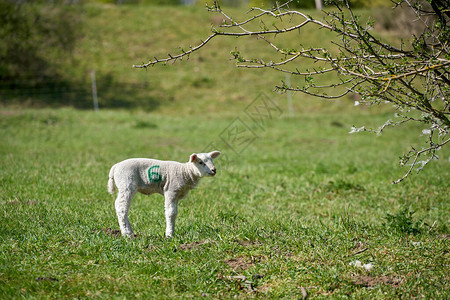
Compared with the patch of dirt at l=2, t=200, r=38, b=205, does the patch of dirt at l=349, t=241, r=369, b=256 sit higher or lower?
higher

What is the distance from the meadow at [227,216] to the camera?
177 inches

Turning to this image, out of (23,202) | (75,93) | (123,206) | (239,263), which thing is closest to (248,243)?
(239,263)

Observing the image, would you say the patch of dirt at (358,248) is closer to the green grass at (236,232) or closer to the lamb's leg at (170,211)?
the green grass at (236,232)

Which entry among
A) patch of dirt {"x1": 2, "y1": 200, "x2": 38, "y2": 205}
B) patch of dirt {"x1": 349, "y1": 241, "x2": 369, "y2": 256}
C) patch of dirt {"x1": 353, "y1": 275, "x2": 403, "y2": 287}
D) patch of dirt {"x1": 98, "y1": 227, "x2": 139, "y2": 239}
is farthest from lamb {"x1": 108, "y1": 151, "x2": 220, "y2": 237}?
patch of dirt {"x1": 2, "y1": 200, "x2": 38, "y2": 205}

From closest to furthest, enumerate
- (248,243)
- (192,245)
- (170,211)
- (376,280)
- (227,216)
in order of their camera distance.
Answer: (376,280) → (192,245) → (248,243) → (170,211) → (227,216)

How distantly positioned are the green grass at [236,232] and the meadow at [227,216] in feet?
0.07

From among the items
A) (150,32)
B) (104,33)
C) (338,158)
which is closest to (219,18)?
(150,32)

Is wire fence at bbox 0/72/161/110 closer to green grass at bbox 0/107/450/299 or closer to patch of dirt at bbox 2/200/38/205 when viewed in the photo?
green grass at bbox 0/107/450/299

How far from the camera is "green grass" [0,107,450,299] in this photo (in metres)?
4.46

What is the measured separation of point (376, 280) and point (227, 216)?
2.57 metres

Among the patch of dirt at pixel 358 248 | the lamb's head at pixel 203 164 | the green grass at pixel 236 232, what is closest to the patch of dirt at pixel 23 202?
the green grass at pixel 236 232

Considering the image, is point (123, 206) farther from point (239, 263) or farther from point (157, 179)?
point (239, 263)

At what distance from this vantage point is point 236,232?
221 inches

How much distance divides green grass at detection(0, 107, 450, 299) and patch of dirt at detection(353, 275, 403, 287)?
0.7 inches
